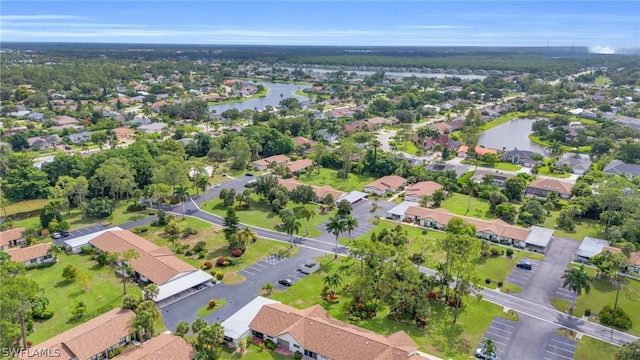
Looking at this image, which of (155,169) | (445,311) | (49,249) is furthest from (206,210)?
(445,311)

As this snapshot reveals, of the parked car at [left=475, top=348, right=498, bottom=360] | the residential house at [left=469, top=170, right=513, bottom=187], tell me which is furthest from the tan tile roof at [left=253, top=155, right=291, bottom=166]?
the parked car at [left=475, top=348, right=498, bottom=360]

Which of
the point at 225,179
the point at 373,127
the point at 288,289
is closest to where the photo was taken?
the point at 288,289

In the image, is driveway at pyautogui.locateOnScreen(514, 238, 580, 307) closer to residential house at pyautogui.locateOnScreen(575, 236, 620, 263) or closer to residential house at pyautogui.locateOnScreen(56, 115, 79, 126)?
residential house at pyautogui.locateOnScreen(575, 236, 620, 263)

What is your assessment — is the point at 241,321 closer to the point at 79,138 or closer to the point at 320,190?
the point at 320,190

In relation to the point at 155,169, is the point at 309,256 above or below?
below

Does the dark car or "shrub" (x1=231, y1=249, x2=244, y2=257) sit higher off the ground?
"shrub" (x1=231, y1=249, x2=244, y2=257)

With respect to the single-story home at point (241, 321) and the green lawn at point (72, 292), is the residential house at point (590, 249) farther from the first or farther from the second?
the green lawn at point (72, 292)

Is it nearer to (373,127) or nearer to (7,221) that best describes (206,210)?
(7,221)

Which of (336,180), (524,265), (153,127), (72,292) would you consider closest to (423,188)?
(336,180)
